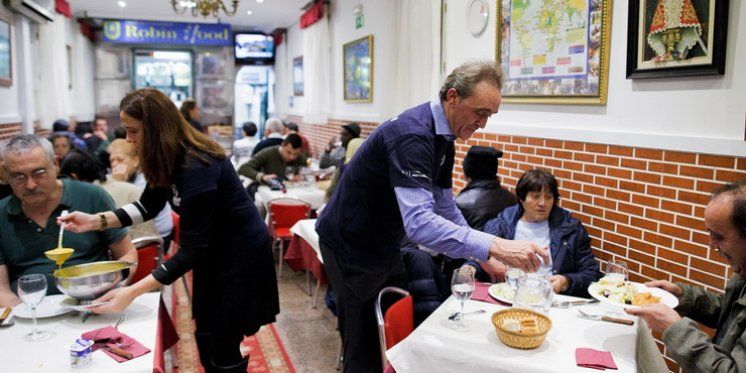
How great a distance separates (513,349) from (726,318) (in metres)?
0.74

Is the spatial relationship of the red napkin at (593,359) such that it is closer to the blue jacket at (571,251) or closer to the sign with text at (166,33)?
the blue jacket at (571,251)


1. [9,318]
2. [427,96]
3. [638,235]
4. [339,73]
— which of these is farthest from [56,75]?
[638,235]

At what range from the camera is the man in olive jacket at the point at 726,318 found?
63.1 inches

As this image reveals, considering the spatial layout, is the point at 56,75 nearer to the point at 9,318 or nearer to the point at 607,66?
the point at 9,318

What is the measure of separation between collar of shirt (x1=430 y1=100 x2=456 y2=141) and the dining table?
749 millimetres

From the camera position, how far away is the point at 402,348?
200 cm

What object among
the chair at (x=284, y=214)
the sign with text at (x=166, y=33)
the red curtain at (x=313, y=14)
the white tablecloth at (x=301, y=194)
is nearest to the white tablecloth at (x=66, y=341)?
the chair at (x=284, y=214)

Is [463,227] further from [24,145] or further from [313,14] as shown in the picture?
[313,14]

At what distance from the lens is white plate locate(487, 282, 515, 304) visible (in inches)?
92.7

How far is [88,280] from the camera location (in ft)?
6.30

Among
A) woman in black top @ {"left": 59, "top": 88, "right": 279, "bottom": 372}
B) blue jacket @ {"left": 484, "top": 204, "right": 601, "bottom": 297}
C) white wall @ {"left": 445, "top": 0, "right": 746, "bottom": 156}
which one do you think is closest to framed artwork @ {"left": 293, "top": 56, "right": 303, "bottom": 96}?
white wall @ {"left": 445, "top": 0, "right": 746, "bottom": 156}

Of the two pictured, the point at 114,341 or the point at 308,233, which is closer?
Result: the point at 114,341

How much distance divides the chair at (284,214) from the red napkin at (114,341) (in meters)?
3.23

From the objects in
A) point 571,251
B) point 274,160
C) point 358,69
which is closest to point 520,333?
point 571,251
